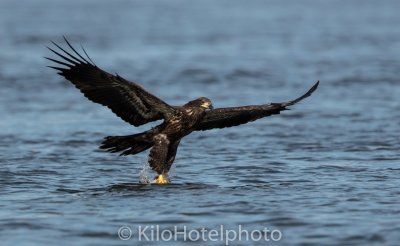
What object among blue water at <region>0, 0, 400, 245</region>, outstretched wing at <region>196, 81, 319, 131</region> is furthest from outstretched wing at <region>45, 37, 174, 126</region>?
blue water at <region>0, 0, 400, 245</region>

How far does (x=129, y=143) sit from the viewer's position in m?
10.8

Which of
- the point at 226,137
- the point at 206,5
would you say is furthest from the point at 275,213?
the point at 206,5

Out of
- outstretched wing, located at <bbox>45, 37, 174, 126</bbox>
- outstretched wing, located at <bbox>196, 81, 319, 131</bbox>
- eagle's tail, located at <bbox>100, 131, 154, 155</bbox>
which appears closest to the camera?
outstretched wing, located at <bbox>45, 37, 174, 126</bbox>

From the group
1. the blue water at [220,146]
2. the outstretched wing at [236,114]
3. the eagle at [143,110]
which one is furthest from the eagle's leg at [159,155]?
the outstretched wing at [236,114]

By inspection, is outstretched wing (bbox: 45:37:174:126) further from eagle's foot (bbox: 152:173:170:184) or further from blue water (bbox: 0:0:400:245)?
blue water (bbox: 0:0:400:245)

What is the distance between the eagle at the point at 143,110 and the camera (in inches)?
416

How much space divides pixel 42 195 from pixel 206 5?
46.0 m

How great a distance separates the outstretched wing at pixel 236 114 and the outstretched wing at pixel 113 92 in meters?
0.57

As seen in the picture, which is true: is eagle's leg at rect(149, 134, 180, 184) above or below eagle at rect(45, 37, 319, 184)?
below

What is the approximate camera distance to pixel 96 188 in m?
10.7

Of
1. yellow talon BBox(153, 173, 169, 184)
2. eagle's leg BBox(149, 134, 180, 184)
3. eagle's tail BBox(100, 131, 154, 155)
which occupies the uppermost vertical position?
eagle's tail BBox(100, 131, 154, 155)

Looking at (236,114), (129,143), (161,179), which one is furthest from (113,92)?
(236,114)

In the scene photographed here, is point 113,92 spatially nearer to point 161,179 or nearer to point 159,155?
point 159,155

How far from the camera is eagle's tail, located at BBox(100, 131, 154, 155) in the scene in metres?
10.6
